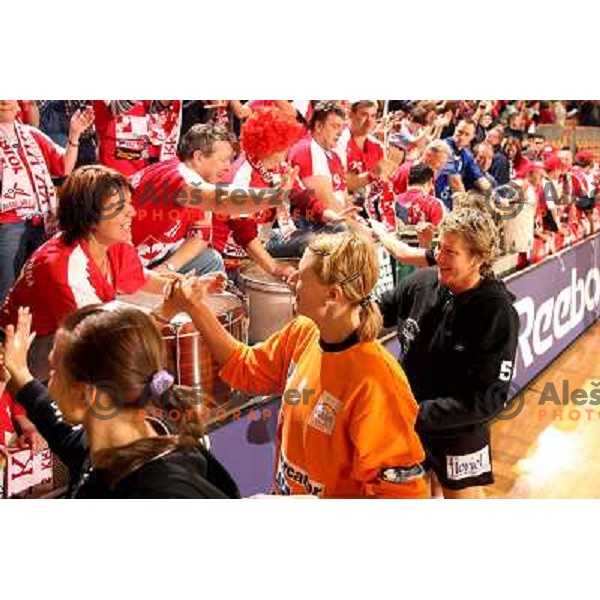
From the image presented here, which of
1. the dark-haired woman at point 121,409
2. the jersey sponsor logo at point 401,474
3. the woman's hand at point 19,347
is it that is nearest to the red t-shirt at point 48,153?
the woman's hand at point 19,347

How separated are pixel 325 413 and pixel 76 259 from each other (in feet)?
2.63

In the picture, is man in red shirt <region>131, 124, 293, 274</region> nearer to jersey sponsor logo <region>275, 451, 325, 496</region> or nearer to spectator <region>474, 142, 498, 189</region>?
jersey sponsor logo <region>275, 451, 325, 496</region>

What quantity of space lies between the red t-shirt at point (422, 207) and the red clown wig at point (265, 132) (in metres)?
0.48

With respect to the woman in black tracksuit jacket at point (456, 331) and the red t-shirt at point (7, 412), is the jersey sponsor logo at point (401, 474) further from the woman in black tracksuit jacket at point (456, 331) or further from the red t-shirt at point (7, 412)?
the red t-shirt at point (7, 412)

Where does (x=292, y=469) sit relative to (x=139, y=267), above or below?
below

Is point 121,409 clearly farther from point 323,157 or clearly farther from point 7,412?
point 323,157

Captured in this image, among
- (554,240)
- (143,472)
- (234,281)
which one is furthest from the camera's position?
(554,240)

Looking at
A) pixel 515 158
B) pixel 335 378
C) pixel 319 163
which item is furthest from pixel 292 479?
pixel 515 158
